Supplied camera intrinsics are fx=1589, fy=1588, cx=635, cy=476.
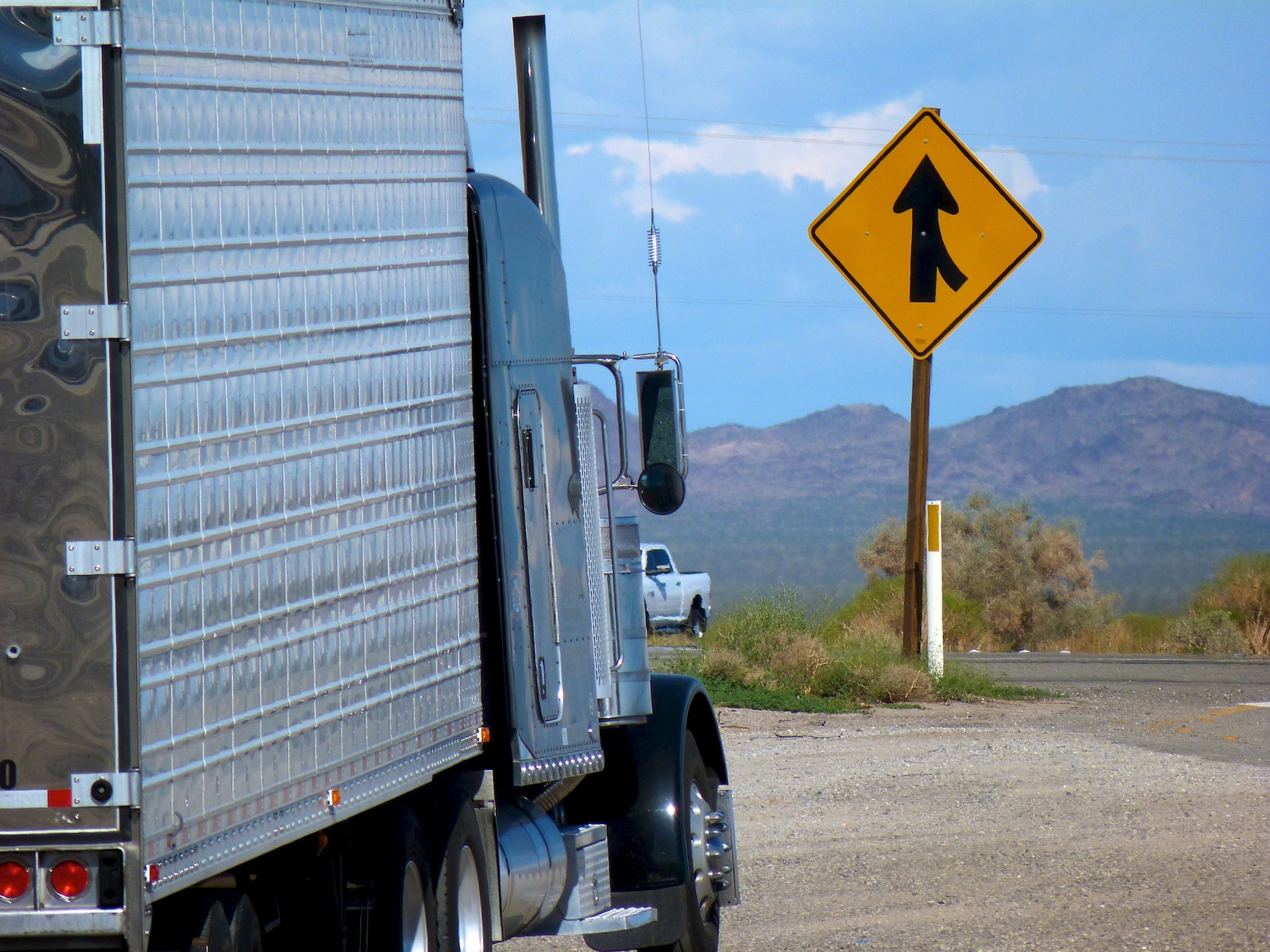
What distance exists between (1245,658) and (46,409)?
19398 mm

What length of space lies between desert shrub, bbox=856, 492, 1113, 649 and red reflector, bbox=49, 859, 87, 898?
26854 mm

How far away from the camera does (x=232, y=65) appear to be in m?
3.76

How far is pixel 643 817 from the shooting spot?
6523 mm

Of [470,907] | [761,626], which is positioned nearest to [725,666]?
[761,626]

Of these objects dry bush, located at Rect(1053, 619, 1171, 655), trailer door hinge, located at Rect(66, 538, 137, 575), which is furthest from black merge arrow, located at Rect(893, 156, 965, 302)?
trailer door hinge, located at Rect(66, 538, 137, 575)

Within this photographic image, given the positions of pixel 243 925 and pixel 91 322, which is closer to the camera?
pixel 91 322

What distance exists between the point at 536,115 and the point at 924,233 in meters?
9.32

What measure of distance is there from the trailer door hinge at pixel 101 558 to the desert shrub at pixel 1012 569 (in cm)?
2687

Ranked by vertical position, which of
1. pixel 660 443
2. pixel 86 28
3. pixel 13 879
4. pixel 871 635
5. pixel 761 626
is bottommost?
pixel 871 635

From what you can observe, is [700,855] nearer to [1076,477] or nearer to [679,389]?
[679,389]

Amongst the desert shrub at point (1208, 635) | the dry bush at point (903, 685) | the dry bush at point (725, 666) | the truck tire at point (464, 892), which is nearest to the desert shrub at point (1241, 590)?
the desert shrub at point (1208, 635)

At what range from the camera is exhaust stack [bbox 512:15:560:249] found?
6.14 metres

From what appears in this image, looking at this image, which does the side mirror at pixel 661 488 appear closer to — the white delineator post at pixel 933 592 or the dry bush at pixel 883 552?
the white delineator post at pixel 933 592

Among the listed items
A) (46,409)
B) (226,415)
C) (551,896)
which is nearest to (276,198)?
(226,415)
